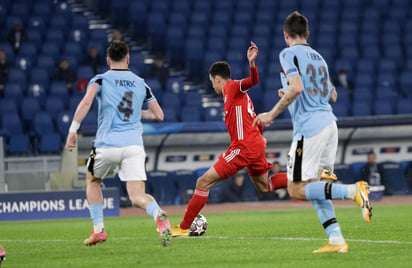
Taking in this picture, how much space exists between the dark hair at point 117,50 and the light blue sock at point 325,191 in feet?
8.90

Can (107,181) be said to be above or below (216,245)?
below

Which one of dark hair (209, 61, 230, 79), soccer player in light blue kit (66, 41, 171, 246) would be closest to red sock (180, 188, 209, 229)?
dark hair (209, 61, 230, 79)

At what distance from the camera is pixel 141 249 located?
11.3 metres

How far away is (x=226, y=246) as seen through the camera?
1143cm

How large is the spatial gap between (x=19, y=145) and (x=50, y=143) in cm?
74

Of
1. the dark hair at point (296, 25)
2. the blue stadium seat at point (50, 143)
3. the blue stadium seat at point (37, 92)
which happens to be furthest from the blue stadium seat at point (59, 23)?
the dark hair at point (296, 25)

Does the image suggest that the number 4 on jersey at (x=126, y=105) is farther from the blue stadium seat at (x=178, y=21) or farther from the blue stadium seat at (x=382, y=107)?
the blue stadium seat at (x=178, y=21)

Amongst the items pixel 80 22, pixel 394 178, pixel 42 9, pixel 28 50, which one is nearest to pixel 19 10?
pixel 42 9

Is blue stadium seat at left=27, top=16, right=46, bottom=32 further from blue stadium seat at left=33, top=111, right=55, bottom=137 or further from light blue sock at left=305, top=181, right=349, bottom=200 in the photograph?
light blue sock at left=305, top=181, right=349, bottom=200

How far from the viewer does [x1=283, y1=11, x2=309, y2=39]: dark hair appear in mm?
9938

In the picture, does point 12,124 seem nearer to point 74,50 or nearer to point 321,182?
point 74,50

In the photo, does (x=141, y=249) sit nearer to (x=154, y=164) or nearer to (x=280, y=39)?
(x=154, y=164)

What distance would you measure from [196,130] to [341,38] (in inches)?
325

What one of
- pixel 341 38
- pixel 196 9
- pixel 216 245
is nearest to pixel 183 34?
pixel 196 9
